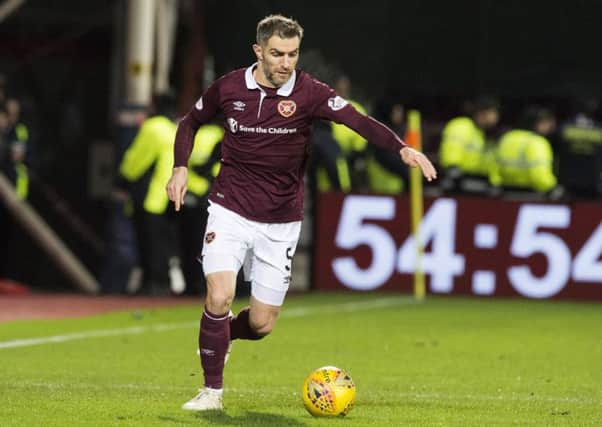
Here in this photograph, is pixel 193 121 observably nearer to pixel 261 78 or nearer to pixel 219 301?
pixel 261 78

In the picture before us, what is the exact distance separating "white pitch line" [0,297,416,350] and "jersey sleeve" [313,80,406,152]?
4471 mm

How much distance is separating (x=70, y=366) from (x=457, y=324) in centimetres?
524

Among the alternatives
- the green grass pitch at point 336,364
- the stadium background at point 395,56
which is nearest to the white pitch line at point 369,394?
the green grass pitch at point 336,364

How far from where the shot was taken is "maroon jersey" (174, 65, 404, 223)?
8930 millimetres

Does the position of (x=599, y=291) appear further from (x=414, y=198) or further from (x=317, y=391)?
(x=317, y=391)

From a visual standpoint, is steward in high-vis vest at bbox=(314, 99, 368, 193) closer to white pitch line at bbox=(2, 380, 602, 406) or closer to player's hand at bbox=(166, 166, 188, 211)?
white pitch line at bbox=(2, 380, 602, 406)

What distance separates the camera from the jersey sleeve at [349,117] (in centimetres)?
880

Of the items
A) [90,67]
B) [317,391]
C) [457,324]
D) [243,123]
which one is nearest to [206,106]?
[243,123]

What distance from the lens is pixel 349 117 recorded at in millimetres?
8930

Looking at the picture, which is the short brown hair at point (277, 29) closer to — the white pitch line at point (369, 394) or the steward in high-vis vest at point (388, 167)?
the white pitch line at point (369, 394)

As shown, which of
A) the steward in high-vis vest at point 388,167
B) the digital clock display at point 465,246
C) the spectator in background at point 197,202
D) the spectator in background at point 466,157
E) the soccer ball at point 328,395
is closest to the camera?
the soccer ball at point 328,395

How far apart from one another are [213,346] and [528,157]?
11.4 metres

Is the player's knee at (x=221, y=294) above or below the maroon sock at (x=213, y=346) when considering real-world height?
above

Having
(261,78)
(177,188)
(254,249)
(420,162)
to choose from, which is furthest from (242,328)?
(420,162)
